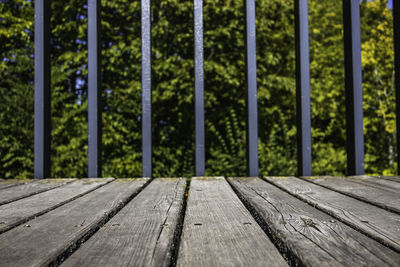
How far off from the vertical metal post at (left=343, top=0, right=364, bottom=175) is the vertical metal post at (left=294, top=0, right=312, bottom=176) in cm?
18

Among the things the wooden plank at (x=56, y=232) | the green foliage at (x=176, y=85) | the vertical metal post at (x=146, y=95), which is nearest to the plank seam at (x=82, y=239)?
the wooden plank at (x=56, y=232)

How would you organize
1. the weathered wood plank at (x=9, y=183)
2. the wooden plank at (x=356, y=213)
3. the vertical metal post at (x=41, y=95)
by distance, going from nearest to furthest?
the wooden plank at (x=356, y=213) → the weathered wood plank at (x=9, y=183) → the vertical metal post at (x=41, y=95)

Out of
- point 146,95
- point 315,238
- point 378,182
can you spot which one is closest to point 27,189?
point 146,95

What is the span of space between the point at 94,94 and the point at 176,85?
10.6 feet

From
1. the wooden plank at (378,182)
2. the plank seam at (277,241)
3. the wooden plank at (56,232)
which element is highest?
the wooden plank at (378,182)

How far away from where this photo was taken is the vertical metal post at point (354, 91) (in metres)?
1.33

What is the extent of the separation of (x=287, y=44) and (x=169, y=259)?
5.54m

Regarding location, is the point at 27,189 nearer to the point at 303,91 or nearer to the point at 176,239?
the point at 176,239

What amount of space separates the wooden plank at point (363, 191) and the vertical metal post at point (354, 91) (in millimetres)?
140

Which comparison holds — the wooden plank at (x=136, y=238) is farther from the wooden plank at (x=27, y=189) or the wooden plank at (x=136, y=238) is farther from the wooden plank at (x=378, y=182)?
the wooden plank at (x=378, y=182)

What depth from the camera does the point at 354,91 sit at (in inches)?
52.4

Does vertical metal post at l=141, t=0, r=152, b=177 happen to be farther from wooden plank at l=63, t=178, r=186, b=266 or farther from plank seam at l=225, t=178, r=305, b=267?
plank seam at l=225, t=178, r=305, b=267

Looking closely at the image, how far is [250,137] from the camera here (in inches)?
52.6

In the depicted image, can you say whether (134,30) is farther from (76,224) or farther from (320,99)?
(76,224)
